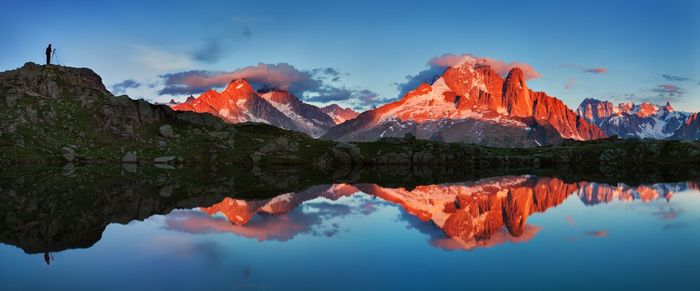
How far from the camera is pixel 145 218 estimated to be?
5022 cm

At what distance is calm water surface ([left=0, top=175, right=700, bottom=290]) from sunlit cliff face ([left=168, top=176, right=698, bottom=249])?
259 millimetres

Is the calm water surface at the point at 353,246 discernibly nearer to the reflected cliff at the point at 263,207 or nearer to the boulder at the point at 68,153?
the reflected cliff at the point at 263,207

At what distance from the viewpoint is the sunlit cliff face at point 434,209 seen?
140ft

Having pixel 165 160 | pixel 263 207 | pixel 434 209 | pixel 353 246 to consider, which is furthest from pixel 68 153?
pixel 353 246

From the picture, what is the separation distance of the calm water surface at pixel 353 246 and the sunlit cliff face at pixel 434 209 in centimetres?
26

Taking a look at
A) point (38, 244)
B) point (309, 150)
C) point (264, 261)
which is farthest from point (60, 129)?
point (264, 261)

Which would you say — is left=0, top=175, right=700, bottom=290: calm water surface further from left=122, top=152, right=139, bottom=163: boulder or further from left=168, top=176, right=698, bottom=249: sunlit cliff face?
left=122, top=152, right=139, bottom=163: boulder

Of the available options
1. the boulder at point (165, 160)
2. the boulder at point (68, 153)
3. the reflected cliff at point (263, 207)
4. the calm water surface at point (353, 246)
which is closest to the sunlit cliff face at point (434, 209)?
the reflected cliff at point (263, 207)

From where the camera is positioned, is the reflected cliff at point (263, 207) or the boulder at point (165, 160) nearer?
the reflected cliff at point (263, 207)

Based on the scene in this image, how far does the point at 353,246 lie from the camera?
122ft

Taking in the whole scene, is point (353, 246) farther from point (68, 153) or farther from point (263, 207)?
point (68, 153)

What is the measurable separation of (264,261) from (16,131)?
178330 millimetres

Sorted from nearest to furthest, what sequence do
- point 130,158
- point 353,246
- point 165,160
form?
1. point 353,246
2. point 165,160
3. point 130,158

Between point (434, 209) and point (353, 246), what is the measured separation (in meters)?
23.6
